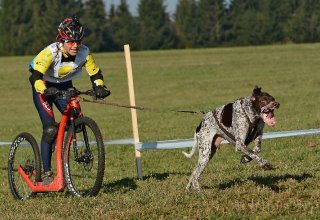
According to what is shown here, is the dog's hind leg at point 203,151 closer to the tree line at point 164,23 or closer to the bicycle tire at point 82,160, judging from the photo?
the bicycle tire at point 82,160

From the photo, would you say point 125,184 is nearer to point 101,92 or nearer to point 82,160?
point 82,160

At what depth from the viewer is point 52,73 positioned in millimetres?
8711

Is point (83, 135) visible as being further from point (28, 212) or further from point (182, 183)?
point (182, 183)

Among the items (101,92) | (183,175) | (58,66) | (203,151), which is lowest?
(183,175)

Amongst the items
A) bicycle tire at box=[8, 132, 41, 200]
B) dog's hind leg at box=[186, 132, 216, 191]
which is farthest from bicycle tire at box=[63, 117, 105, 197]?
dog's hind leg at box=[186, 132, 216, 191]

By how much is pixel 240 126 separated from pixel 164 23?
4412 inches

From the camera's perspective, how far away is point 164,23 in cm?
11912

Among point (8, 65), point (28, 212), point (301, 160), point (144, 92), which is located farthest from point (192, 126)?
→ point (8, 65)

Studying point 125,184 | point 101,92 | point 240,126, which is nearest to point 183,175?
point 125,184

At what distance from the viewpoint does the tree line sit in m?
110

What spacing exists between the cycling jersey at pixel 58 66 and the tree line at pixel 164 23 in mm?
97675

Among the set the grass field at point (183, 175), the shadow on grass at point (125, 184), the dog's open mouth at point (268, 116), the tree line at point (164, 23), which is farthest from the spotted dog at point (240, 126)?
the tree line at point (164, 23)

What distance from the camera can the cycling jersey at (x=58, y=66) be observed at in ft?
27.7

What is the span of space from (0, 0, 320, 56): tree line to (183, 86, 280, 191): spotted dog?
3877 inches
